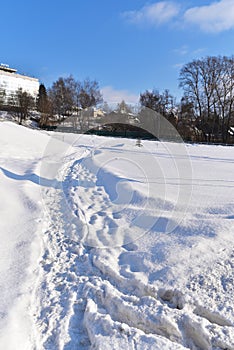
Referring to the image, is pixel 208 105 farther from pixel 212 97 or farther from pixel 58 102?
pixel 58 102

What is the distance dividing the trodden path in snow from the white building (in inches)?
3002

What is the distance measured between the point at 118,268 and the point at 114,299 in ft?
1.83

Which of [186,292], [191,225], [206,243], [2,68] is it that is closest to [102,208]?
[191,225]

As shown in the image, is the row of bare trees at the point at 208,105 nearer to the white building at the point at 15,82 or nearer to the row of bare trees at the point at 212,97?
the row of bare trees at the point at 212,97

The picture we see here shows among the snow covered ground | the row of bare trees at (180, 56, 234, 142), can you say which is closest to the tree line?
the row of bare trees at (180, 56, 234, 142)

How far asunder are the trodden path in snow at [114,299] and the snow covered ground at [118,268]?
10 mm

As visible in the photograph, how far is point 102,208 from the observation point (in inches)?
207

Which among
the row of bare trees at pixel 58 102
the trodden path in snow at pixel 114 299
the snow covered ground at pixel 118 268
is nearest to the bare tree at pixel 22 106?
the row of bare trees at pixel 58 102

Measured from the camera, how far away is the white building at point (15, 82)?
7538 cm

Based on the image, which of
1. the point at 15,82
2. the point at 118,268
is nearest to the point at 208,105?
the point at 118,268

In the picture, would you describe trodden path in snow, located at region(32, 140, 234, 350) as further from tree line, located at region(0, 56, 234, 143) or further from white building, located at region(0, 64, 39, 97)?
white building, located at region(0, 64, 39, 97)

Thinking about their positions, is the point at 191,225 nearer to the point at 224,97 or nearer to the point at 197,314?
the point at 197,314

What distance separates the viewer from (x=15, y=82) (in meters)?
79.1

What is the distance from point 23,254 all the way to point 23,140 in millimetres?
11130
